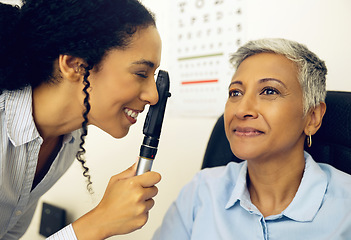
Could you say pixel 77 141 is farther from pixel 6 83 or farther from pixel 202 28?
pixel 202 28

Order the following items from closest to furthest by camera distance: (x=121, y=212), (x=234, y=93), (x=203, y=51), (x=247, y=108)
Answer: (x=121, y=212), (x=247, y=108), (x=234, y=93), (x=203, y=51)

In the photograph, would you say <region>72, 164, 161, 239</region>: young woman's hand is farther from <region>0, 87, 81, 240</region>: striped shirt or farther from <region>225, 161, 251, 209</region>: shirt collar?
<region>225, 161, 251, 209</region>: shirt collar

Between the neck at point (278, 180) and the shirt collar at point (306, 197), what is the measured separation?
41mm

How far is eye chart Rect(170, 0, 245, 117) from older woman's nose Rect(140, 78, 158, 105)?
0.53 m

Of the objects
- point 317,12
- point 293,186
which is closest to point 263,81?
point 293,186

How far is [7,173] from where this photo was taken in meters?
0.85

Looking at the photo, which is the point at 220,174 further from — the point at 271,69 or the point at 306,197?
the point at 271,69

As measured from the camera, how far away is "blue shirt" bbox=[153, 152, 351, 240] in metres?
0.77

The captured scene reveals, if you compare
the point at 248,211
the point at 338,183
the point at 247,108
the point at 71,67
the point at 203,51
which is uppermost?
the point at 203,51

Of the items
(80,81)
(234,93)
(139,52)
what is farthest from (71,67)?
(234,93)

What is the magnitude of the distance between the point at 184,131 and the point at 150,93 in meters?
0.62

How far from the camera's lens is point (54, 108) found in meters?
0.85

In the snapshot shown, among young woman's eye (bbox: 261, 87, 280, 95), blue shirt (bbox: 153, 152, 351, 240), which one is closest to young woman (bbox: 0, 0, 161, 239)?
blue shirt (bbox: 153, 152, 351, 240)

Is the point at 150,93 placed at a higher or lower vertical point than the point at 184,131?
higher
